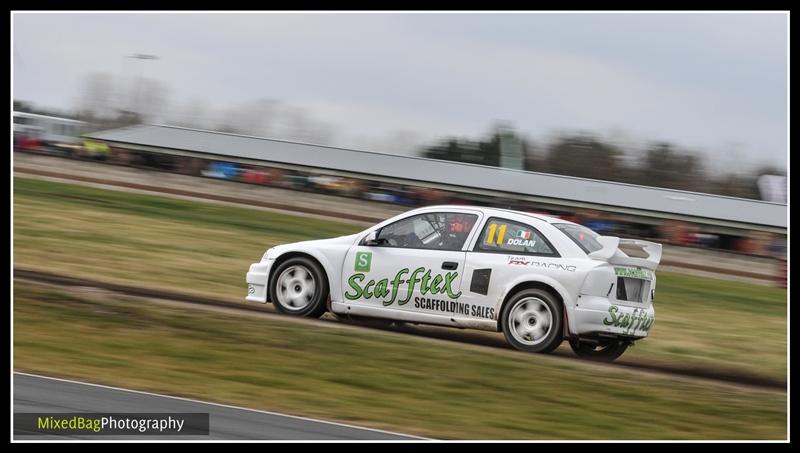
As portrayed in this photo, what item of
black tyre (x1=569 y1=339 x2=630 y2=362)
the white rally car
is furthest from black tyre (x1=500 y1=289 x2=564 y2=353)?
black tyre (x1=569 y1=339 x2=630 y2=362)

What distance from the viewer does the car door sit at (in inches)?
454

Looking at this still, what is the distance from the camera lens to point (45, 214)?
76.4 feet

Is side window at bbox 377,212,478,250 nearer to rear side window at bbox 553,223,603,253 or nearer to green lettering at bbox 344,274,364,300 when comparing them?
green lettering at bbox 344,274,364,300

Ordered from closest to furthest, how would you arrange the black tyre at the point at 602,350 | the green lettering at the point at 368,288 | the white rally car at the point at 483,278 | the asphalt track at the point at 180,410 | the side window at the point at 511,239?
the asphalt track at the point at 180,410 < the white rally car at the point at 483,278 < the side window at the point at 511,239 < the green lettering at the point at 368,288 < the black tyre at the point at 602,350

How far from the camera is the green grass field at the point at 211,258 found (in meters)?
15.0

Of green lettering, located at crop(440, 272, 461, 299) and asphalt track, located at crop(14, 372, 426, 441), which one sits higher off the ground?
green lettering, located at crop(440, 272, 461, 299)

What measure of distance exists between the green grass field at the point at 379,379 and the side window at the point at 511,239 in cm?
110

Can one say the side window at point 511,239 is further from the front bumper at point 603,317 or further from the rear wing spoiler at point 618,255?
the front bumper at point 603,317

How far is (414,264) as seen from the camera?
11.7 metres

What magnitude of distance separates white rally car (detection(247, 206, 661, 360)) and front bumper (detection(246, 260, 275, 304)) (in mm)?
12

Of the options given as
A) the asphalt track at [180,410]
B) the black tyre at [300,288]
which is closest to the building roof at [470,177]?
the black tyre at [300,288]

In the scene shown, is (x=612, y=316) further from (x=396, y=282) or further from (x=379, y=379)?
(x=379, y=379)

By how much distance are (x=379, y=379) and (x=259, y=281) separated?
2970 millimetres

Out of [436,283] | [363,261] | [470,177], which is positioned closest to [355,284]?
[363,261]
